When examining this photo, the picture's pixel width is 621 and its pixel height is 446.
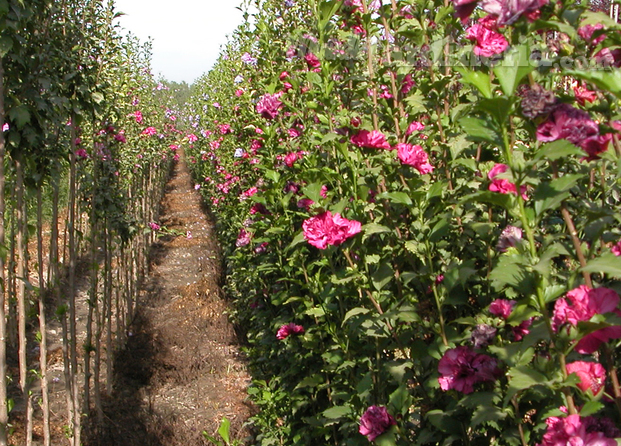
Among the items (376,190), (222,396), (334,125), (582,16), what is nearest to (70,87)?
(334,125)

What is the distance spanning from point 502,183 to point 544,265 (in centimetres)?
43

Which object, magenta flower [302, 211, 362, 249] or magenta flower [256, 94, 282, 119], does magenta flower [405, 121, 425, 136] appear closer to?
magenta flower [302, 211, 362, 249]

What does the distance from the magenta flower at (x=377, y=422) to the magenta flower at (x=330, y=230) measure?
0.52 metres

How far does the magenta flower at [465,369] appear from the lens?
4.78 ft

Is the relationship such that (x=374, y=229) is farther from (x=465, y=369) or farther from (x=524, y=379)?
(x=524, y=379)

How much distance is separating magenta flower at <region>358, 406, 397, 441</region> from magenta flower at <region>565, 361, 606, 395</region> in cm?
84

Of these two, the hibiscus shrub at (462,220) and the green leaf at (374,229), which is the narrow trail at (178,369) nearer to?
the hibiscus shrub at (462,220)

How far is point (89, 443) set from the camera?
4387mm

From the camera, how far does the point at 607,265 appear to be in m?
1.01

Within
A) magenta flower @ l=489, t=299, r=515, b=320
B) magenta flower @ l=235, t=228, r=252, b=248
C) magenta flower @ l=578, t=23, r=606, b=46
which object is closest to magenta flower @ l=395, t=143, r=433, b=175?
magenta flower @ l=489, t=299, r=515, b=320

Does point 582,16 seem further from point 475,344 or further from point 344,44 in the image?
point 344,44

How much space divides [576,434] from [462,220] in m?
0.81

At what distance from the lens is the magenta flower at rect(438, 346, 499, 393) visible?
4.78ft

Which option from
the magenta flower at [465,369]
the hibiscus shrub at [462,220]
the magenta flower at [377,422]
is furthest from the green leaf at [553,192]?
the magenta flower at [377,422]
